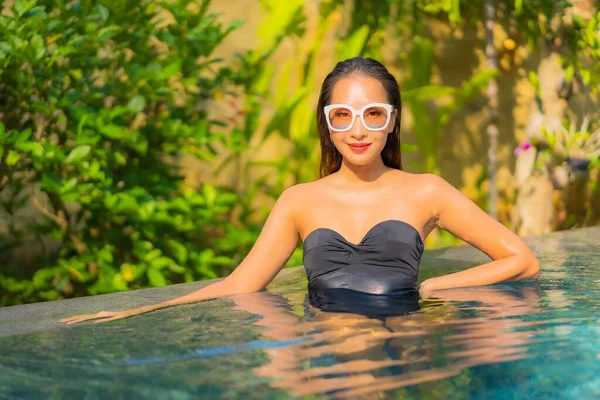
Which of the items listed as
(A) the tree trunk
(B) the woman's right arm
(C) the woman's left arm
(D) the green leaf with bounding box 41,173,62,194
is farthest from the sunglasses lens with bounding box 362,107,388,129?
(A) the tree trunk

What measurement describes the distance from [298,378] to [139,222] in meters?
3.60

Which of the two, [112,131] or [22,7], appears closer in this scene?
[22,7]

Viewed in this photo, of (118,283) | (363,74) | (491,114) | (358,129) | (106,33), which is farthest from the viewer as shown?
(491,114)

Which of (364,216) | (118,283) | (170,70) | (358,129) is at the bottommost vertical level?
(118,283)

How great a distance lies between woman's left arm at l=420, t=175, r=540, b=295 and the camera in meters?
3.96

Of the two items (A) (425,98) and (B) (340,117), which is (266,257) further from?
(A) (425,98)

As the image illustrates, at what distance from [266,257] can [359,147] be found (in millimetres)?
617

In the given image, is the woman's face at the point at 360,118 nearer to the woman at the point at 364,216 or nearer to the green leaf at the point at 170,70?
the woman at the point at 364,216

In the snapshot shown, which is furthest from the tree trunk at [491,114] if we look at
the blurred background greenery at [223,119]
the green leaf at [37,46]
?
the green leaf at [37,46]

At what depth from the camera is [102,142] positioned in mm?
6285

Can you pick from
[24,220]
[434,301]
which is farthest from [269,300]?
[24,220]

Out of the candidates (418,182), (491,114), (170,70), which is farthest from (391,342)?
(491,114)

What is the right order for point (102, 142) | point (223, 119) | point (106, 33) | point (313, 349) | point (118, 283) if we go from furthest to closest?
point (223, 119) → point (102, 142) → point (118, 283) → point (106, 33) → point (313, 349)

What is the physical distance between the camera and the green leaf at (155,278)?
601 cm
